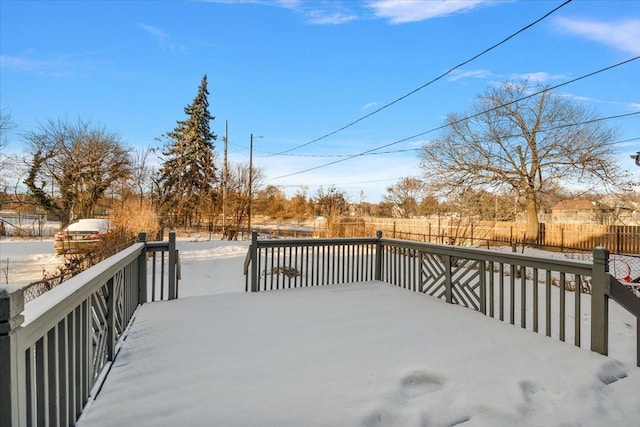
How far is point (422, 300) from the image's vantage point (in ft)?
14.6

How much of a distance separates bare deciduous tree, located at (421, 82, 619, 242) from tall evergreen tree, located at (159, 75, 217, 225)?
14.3 meters

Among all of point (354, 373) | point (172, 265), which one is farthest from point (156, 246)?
point (354, 373)

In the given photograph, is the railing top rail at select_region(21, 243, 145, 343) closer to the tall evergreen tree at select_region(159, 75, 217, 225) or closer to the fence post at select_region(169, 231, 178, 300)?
the fence post at select_region(169, 231, 178, 300)

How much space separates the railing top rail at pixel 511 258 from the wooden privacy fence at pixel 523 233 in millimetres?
7987

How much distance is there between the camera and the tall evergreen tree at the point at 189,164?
77.4 ft

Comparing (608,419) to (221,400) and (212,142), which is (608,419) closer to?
(221,400)

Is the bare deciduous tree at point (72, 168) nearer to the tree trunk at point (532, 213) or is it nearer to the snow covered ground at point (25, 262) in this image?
the snow covered ground at point (25, 262)

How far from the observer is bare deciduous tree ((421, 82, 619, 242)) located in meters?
15.9

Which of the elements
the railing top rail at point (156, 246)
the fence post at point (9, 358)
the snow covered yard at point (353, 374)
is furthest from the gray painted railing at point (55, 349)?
the railing top rail at point (156, 246)

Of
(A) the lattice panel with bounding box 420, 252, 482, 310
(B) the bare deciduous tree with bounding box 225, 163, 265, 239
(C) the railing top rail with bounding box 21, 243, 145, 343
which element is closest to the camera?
(C) the railing top rail with bounding box 21, 243, 145, 343

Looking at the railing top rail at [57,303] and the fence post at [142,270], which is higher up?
the railing top rail at [57,303]

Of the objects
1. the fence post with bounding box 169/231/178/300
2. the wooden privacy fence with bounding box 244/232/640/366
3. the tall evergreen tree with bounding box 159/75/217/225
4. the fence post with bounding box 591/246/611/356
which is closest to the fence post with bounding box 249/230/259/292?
the wooden privacy fence with bounding box 244/232/640/366

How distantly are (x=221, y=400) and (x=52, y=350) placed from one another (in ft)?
3.00

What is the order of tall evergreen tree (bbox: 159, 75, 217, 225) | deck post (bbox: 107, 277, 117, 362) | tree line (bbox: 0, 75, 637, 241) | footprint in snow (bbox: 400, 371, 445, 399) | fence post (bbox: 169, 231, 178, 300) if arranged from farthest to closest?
tall evergreen tree (bbox: 159, 75, 217, 225), tree line (bbox: 0, 75, 637, 241), fence post (bbox: 169, 231, 178, 300), deck post (bbox: 107, 277, 117, 362), footprint in snow (bbox: 400, 371, 445, 399)
